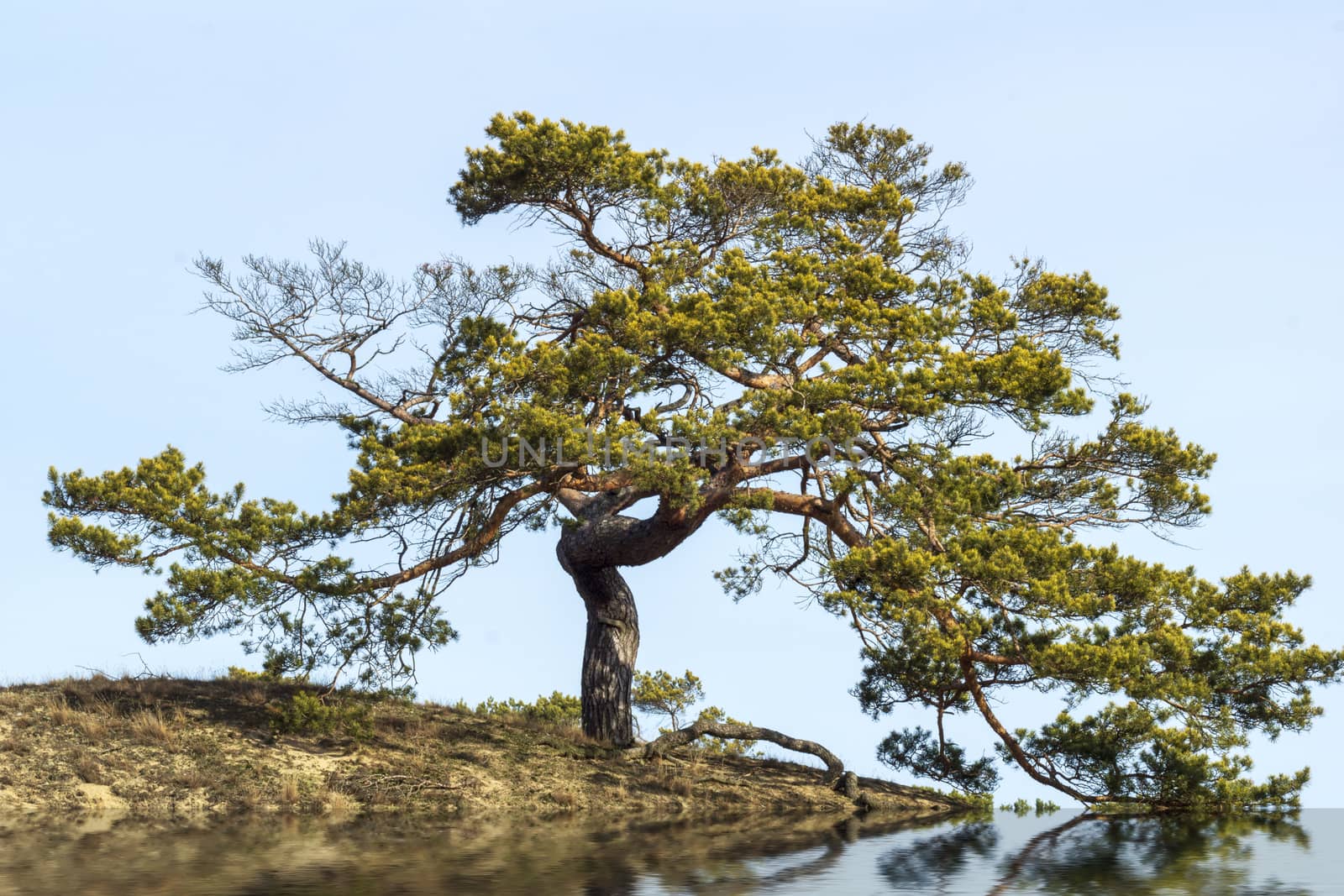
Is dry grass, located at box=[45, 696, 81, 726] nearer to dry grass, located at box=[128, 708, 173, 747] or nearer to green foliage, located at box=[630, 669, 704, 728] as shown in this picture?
dry grass, located at box=[128, 708, 173, 747]

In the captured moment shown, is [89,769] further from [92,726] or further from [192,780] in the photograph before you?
[92,726]

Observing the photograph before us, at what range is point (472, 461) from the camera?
→ 17.9 metres

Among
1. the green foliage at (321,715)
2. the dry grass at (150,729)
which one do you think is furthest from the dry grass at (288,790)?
the dry grass at (150,729)

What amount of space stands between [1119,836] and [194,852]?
39.7ft

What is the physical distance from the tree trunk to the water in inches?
195

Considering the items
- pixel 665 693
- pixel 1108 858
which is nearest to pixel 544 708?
pixel 665 693

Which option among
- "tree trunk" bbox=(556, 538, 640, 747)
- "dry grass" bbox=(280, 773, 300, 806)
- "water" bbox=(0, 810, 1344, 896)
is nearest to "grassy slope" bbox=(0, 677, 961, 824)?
"dry grass" bbox=(280, 773, 300, 806)

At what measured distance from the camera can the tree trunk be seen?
22.5 m

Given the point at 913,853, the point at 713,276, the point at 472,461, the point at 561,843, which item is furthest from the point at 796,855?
the point at 713,276

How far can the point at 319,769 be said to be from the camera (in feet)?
62.9

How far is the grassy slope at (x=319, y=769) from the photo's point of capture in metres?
17.8

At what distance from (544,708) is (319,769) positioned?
25.1 ft

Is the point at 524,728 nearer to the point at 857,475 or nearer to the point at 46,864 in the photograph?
the point at 857,475

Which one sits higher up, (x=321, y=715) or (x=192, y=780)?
(x=321, y=715)
